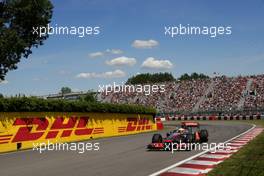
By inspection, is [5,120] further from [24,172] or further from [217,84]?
[217,84]

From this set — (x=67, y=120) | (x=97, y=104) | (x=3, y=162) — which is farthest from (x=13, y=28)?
(x=3, y=162)

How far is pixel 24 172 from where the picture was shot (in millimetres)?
10375

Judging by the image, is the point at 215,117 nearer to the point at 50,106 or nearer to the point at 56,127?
the point at 56,127

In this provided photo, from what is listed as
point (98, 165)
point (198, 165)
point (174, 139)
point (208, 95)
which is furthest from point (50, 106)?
point (208, 95)

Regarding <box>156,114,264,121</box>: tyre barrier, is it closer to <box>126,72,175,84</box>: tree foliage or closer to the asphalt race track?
the asphalt race track

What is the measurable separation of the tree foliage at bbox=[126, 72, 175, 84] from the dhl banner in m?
130

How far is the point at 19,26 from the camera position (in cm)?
3222

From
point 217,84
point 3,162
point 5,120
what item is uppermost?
point 217,84

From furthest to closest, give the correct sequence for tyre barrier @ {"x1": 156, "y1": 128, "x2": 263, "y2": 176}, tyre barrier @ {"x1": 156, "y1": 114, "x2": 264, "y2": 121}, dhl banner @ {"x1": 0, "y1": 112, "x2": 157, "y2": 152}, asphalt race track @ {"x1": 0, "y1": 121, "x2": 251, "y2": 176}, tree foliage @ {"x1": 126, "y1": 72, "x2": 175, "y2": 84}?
tree foliage @ {"x1": 126, "y1": 72, "x2": 175, "y2": 84}
tyre barrier @ {"x1": 156, "y1": 114, "x2": 264, "y2": 121}
dhl banner @ {"x1": 0, "y1": 112, "x2": 157, "y2": 152}
asphalt race track @ {"x1": 0, "y1": 121, "x2": 251, "y2": 176}
tyre barrier @ {"x1": 156, "y1": 128, "x2": 263, "y2": 176}

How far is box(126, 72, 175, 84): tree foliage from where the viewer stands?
6344 inches

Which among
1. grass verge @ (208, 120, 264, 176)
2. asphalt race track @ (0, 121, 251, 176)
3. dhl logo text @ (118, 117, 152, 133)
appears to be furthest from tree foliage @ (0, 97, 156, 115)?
grass verge @ (208, 120, 264, 176)

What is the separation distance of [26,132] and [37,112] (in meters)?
1.44

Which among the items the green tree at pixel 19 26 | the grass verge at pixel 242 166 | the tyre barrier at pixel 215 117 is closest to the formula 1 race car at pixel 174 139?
the grass verge at pixel 242 166

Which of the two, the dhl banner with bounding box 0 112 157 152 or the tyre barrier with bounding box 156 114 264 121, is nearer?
the dhl banner with bounding box 0 112 157 152
